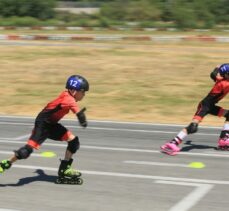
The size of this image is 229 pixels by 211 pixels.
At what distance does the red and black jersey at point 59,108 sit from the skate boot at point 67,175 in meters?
0.71

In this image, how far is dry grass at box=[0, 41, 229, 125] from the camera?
673 inches

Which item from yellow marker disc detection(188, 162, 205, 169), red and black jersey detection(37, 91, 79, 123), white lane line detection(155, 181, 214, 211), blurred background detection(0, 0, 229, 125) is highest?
red and black jersey detection(37, 91, 79, 123)

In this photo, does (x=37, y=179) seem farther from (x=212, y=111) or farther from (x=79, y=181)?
(x=212, y=111)

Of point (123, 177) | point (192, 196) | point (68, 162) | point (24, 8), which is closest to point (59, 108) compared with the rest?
point (68, 162)

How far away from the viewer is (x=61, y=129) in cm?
823

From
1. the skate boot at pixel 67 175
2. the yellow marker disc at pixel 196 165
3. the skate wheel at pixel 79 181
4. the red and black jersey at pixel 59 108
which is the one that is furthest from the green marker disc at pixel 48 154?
the yellow marker disc at pixel 196 165

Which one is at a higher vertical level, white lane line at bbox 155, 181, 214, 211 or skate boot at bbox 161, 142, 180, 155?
white lane line at bbox 155, 181, 214, 211

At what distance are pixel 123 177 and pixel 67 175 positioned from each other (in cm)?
103

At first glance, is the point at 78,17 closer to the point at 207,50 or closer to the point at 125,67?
the point at 207,50

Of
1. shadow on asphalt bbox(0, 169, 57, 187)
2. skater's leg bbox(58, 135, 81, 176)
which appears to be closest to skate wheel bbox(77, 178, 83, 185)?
skater's leg bbox(58, 135, 81, 176)

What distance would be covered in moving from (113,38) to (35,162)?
26.8 meters

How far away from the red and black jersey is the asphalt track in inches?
42.7

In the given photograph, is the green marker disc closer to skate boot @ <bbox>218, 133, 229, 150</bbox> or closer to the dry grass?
skate boot @ <bbox>218, 133, 229, 150</bbox>

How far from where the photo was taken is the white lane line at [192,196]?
7.24 meters
